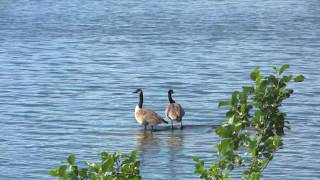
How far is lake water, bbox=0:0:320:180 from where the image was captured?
24984 millimetres

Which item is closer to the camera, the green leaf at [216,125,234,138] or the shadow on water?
the green leaf at [216,125,234,138]

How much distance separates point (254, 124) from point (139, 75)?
29032 millimetres

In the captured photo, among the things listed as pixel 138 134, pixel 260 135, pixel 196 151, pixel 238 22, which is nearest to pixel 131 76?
pixel 138 134

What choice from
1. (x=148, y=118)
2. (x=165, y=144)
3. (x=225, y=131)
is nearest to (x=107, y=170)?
(x=225, y=131)

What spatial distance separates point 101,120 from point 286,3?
47975mm

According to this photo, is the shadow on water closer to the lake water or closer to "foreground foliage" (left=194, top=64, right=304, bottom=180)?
the lake water

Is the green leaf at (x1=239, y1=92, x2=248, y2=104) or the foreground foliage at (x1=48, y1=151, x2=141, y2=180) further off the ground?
the green leaf at (x1=239, y1=92, x2=248, y2=104)

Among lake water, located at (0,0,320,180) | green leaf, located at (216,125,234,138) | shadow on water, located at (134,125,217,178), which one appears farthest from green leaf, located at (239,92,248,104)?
shadow on water, located at (134,125,217,178)

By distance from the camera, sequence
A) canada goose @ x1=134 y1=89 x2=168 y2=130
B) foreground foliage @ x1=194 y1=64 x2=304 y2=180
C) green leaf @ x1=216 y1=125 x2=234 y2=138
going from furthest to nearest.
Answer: canada goose @ x1=134 y1=89 x2=168 y2=130 → foreground foliage @ x1=194 y1=64 x2=304 y2=180 → green leaf @ x1=216 y1=125 x2=234 y2=138

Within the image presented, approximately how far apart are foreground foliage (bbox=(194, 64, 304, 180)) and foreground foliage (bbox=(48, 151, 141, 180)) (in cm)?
59

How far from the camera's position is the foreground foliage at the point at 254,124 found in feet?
28.2

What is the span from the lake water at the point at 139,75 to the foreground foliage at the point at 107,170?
1391 cm

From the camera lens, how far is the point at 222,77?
122 ft

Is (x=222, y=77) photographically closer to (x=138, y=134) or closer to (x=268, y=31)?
(x=138, y=134)
